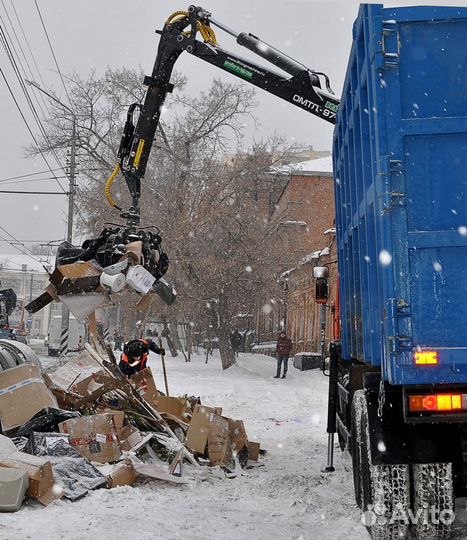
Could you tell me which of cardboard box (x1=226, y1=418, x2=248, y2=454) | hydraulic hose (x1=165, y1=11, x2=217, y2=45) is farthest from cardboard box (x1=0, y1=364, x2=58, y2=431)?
hydraulic hose (x1=165, y1=11, x2=217, y2=45)

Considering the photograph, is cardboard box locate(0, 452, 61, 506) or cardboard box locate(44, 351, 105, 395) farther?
cardboard box locate(44, 351, 105, 395)

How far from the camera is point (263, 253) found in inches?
933

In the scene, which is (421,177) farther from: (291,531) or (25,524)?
(25,524)

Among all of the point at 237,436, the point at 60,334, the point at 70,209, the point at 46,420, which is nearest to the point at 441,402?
the point at 46,420

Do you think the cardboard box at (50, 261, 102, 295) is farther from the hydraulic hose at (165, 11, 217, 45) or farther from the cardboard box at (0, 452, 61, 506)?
the hydraulic hose at (165, 11, 217, 45)

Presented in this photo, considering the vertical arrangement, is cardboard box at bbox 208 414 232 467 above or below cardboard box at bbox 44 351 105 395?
below

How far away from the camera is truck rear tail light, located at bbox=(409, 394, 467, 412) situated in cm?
375

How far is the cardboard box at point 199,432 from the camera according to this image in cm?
761

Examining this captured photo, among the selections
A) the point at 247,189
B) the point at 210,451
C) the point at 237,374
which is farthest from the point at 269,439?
the point at 247,189

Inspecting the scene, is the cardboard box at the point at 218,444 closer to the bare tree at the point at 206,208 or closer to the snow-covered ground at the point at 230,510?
the snow-covered ground at the point at 230,510

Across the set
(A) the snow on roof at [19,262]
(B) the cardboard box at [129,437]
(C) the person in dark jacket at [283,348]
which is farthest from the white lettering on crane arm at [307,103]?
(A) the snow on roof at [19,262]

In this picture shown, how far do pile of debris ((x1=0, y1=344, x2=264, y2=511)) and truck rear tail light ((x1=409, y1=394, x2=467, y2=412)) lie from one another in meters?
3.17

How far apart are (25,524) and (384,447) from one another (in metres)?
2.65

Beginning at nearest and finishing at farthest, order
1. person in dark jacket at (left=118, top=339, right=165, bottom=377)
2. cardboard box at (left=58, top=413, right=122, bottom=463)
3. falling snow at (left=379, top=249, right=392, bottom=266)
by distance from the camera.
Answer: falling snow at (left=379, top=249, right=392, bottom=266), cardboard box at (left=58, top=413, right=122, bottom=463), person in dark jacket at (left=118, top=339, right=165, bottom=377)
